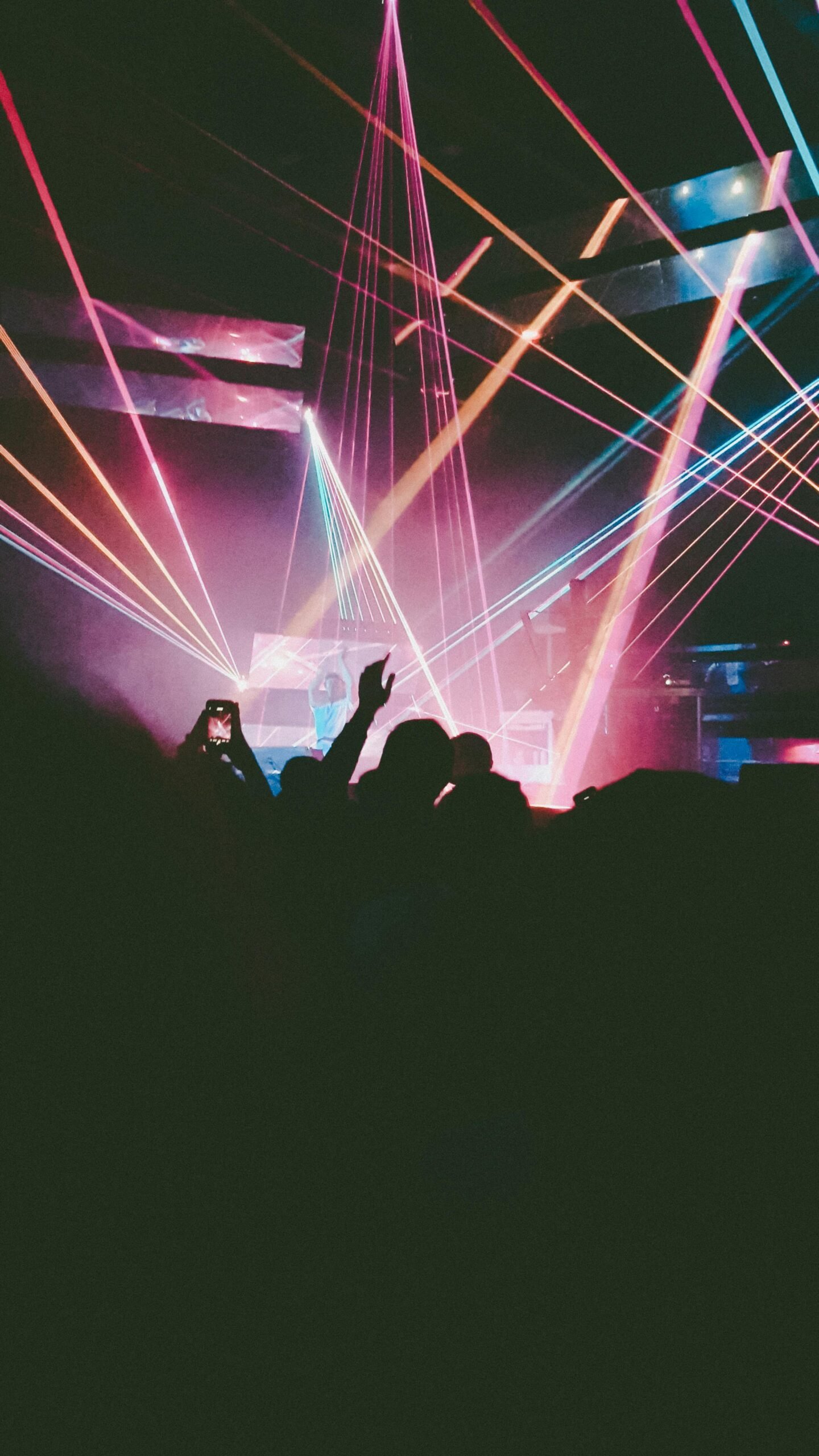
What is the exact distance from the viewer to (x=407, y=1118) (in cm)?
139

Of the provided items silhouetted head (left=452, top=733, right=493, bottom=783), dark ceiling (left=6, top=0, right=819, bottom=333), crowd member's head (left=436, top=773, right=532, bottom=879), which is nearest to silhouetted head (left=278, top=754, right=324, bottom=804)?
crowd member's head (left=436, top=773, right=532, bottom=879)

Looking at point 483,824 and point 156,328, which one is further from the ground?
point 156,328

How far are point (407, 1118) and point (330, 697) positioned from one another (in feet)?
22.2

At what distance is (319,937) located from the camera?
1.53m

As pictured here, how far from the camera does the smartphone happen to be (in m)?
2.14

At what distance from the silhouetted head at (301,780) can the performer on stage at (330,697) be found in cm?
576

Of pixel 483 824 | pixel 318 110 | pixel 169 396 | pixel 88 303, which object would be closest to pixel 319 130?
pixel 318 110

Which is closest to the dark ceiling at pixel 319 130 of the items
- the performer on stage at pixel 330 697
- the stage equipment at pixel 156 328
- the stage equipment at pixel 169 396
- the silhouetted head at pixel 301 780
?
the stage equipment at pixel 156 328

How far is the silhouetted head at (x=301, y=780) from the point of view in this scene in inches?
71.3

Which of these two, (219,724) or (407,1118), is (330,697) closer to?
(219,724)

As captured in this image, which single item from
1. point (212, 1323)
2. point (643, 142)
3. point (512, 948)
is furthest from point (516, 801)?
point (643, 142)

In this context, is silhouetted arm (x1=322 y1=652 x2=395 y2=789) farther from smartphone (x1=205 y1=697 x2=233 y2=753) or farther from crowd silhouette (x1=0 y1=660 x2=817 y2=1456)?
smartphone (x1=205 y1=697 x2=233 y2=753)

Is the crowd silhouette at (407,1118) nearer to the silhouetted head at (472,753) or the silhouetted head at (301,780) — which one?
the silhouetted head at (301,780)

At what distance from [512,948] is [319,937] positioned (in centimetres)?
41
